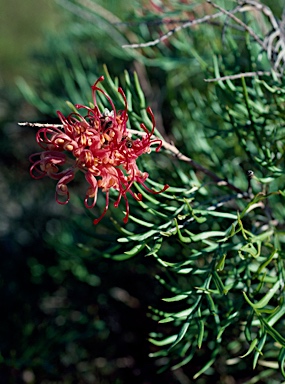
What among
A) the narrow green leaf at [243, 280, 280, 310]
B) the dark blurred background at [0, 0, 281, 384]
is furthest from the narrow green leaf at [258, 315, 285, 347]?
the dark blurred background at [0, 0, 281, 384]

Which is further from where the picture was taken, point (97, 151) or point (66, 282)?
point (66, 282)

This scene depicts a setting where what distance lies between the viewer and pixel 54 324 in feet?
1.79

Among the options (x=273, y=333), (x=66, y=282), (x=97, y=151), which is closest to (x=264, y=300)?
(x=273, y=333)

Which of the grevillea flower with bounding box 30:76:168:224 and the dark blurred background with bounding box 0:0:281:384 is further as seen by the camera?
the dark blurred background with bounding box 0:0:281:384

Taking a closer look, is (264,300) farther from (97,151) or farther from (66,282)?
(66,282)

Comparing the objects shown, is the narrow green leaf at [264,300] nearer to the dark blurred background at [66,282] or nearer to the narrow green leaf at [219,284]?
the narrow green leaf at [219,284]

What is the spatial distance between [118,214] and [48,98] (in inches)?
6.6

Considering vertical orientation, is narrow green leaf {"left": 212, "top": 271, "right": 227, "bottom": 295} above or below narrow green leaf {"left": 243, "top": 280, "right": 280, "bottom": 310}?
above

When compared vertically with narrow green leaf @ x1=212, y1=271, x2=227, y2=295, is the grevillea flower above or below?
above

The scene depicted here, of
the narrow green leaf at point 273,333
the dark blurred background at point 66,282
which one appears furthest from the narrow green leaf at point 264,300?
the dark blurred background at point 66,282

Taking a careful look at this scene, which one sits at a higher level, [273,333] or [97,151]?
[97,151]

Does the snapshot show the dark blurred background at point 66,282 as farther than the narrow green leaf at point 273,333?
Yes

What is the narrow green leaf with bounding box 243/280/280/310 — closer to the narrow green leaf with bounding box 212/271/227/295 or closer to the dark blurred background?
the narrow green leaf with bounding box 212/271/227/295

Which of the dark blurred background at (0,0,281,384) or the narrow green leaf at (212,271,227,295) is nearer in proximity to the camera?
the narrow green leaf at (212,271,227,295)
